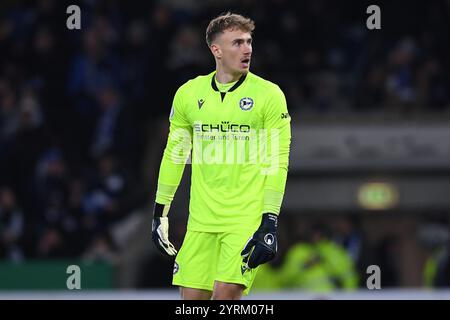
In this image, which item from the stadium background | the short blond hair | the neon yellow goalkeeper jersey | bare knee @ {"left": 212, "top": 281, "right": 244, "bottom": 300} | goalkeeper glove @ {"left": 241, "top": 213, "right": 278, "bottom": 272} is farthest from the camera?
the stadium background

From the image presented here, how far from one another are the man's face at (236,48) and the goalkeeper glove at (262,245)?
2.91 feet

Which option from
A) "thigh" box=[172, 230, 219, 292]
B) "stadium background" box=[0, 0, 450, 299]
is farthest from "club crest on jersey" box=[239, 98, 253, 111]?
"stadium background" box=[0, 0, 450, 299]

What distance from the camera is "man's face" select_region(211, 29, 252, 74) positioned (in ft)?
24.1

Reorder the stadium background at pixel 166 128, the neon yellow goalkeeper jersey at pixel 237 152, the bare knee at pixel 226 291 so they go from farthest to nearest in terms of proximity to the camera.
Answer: the stadium background at pixel 166 128 < the neon yellow goalkeeper jersey at pixel 237 152 < the bare knee at pixel 226 291

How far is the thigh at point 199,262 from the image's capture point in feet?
24.1

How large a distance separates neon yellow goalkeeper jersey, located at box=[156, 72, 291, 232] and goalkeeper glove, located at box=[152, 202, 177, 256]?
0.20 m

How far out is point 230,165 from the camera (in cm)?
736

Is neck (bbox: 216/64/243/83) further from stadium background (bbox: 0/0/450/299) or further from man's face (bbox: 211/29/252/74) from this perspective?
stadium background (bbox: 0/0/450/299)

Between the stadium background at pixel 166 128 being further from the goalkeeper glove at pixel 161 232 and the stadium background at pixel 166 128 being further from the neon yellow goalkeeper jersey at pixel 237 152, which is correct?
the neon yellow goalkeeper jersey at pixel 237 152

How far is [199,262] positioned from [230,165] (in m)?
0.59

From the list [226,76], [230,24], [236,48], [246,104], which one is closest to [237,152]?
[246,104]

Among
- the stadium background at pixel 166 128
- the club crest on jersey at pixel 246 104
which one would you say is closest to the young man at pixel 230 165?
the club crest on jersey at pixel 246 104

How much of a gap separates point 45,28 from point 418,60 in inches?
179

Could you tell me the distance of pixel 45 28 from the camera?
15.7 meters
